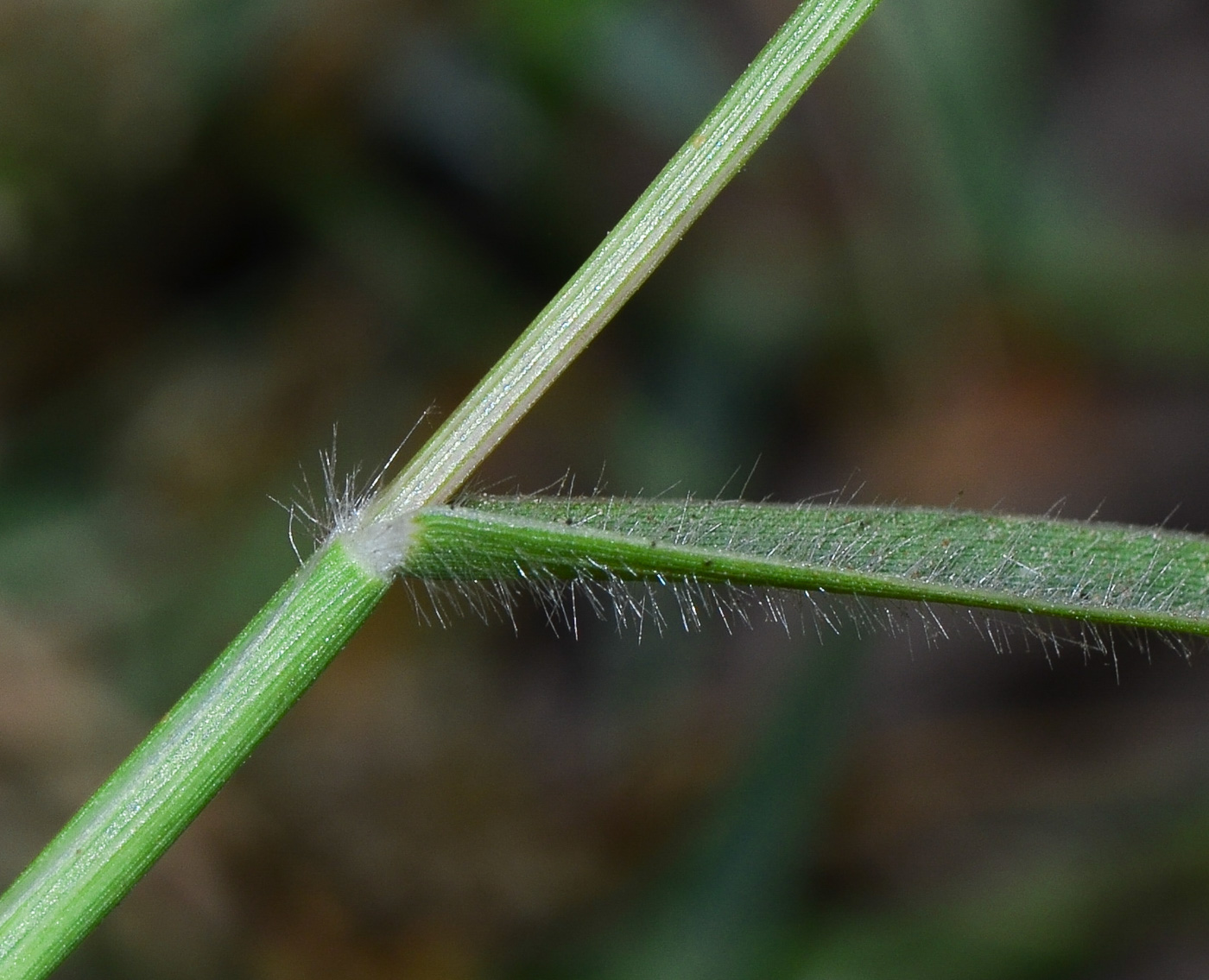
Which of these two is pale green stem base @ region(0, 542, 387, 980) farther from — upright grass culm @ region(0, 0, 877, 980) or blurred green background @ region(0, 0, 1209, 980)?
blurred green background @ region(0, 0, 1209, 980)

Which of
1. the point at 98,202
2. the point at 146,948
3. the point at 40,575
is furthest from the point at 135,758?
the point at 98,202

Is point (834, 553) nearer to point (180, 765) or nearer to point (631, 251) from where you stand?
point (631, 251)

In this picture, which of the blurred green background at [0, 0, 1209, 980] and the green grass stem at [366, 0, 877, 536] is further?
the blurred green background at [0, 0, 1209, 980]

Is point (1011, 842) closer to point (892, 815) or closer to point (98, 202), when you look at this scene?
point (892, 815)

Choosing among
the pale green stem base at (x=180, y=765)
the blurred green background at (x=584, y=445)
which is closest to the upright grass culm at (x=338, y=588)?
the pale green stem base at (x=180, y=765)

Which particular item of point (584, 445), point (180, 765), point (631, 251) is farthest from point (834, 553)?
point (584, 445)

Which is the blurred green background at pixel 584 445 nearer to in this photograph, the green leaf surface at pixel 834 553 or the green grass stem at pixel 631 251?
the green leaf surface at pixel 834 553

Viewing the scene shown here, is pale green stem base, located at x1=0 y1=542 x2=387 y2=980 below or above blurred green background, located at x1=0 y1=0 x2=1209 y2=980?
below

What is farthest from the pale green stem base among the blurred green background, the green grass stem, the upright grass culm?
the blurred green background
